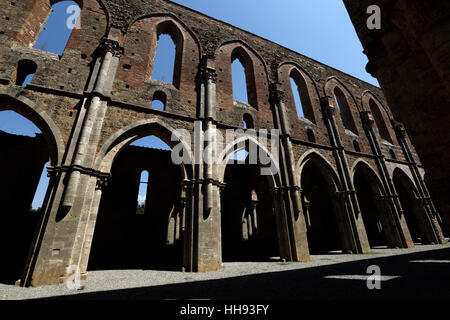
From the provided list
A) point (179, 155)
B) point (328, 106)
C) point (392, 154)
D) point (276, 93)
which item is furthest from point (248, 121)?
point (392, 154)

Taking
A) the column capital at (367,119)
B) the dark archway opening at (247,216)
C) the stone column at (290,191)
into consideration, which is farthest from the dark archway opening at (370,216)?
the stone column at (290,191)

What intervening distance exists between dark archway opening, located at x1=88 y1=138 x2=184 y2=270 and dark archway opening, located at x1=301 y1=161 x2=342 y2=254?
8.72 m

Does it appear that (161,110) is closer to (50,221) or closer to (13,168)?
(50,221)

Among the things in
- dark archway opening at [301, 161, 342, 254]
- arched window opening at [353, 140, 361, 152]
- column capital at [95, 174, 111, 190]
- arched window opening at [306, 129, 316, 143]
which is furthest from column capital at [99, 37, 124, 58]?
arched window opening at [353, 140, 361, 152]

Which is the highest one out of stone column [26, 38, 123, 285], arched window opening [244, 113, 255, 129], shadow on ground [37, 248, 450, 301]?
arched window opening [244, 113, 255, 129]

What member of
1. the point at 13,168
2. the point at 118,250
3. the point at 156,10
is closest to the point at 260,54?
the point at 156,10

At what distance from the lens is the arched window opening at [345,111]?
14.5m

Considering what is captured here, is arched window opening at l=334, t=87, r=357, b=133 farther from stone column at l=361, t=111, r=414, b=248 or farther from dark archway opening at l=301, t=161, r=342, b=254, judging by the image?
dark archway opening at l=301, t=161, r=342, b=254

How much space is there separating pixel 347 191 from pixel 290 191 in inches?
155

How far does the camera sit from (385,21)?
284cm

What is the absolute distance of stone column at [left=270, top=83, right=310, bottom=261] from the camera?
8.26 meters

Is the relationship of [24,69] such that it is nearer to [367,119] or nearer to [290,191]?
[290,191]

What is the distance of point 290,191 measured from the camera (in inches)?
356

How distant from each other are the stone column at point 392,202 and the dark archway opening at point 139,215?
1216cm
